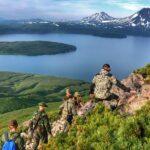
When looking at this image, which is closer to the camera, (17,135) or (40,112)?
(17,135)

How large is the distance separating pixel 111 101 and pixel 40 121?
18.8 ft

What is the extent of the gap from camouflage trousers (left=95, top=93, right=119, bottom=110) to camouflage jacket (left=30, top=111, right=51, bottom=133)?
4713mm

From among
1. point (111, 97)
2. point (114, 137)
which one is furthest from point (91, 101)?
point (114, 137)

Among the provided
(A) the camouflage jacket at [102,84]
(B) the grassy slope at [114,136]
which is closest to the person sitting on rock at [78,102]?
(A) the camouflage jacket at [102,84]

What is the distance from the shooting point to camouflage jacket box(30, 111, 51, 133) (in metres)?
30.5

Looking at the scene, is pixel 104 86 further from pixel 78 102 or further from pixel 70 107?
pixel 70 107

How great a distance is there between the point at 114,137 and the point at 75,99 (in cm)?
1624

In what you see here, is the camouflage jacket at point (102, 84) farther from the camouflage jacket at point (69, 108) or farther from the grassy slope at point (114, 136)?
the grassy slope at point (114, 136)

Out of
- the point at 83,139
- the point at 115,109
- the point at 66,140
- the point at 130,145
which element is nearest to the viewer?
the point at 130,145

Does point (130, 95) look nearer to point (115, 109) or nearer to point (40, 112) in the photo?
point (115, 109)

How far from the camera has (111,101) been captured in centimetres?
3139

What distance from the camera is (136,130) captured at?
1805 cm

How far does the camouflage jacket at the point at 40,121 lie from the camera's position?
3053 cm

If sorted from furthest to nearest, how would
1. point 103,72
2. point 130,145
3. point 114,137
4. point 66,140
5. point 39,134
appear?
point 103,72 < point 39,134 < point 66,140 < point 114,137 < point 130,145
